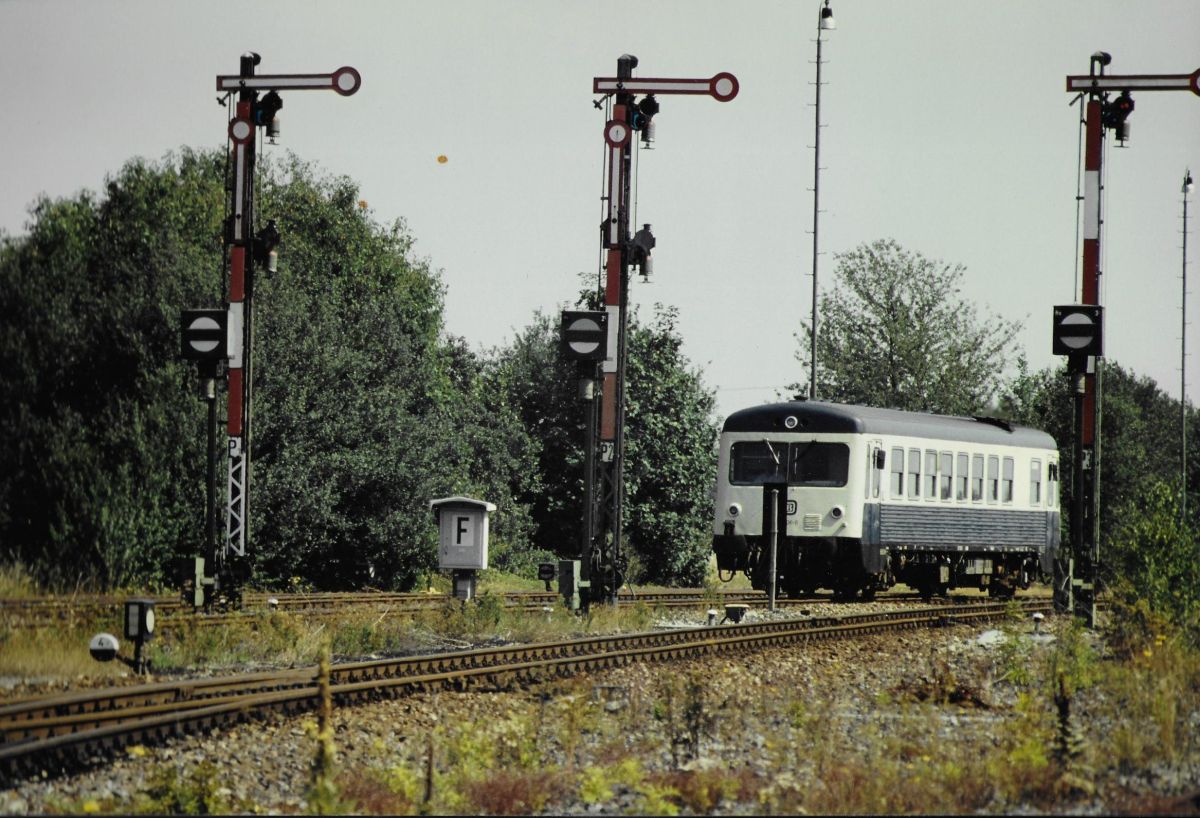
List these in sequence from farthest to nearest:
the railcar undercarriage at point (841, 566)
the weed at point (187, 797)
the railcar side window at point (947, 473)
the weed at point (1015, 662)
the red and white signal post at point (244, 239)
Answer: the railcar side window at point (947, 473) → the railcar undercarriage at point (841, 566) → the red and white signal post at point (244, 239) → the weed at point (1015, 662) → the weed at point (187, 797)

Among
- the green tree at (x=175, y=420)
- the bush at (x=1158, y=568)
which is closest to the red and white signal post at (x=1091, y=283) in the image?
the bush at (x=1158, y=568)

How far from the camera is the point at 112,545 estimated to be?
23.5 m

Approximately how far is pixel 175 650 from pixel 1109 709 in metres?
8.61

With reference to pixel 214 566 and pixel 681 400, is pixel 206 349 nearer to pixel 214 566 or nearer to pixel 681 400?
pixel 214 566

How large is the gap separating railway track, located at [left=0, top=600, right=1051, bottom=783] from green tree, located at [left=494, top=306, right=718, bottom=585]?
63.3 feet

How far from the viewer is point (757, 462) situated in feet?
82.0

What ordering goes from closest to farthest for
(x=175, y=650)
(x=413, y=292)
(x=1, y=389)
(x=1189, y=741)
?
(x=1189, y=741) < (x=175, y=650) < (x=1, y=389) < (x=413, y=292)

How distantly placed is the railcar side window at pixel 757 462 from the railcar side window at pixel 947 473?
10.1ft

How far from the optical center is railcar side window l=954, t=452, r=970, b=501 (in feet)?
86.8

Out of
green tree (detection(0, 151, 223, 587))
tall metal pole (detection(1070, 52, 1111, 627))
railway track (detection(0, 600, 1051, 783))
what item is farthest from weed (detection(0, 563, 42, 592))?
tall metal pole (detection(1070, 52, 1111, 627))

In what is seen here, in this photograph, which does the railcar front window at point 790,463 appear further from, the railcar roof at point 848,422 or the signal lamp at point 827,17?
the signal lamp at point 827,17

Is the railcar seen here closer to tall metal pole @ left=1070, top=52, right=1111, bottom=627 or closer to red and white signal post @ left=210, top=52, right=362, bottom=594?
tall metal pole @ left=1070, top=52, right=1111, bottom=627

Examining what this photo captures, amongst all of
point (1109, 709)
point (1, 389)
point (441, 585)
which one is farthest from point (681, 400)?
point (1109, 709)

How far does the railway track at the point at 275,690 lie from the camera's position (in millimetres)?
9664
